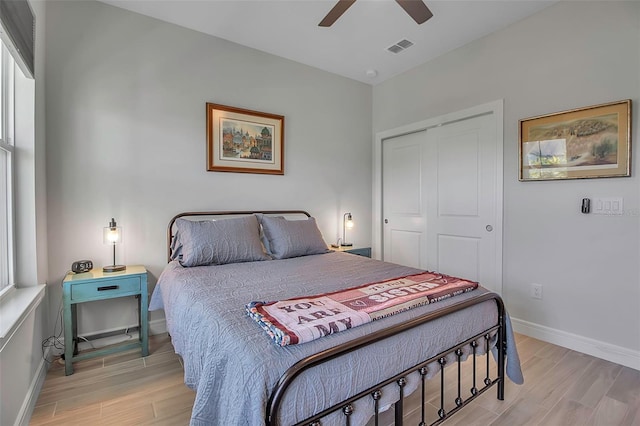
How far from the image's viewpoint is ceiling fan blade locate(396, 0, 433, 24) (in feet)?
6.57

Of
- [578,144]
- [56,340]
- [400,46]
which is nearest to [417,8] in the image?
[400,46]

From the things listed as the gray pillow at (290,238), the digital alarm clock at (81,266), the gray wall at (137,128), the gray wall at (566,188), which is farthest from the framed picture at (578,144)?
the digital alarm clock at (81,266)

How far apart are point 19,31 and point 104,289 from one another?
161cm

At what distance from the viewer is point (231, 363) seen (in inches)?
42.7

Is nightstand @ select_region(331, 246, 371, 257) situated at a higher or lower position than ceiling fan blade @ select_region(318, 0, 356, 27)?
lower

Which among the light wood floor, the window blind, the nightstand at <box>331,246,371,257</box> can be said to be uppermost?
the window blind

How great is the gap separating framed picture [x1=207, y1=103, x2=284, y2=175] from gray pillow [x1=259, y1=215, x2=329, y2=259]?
611mm

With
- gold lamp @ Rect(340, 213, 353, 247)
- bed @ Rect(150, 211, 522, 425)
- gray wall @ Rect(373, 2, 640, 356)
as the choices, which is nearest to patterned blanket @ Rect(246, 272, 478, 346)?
bed @ Rect(150, 211, 522, 425)

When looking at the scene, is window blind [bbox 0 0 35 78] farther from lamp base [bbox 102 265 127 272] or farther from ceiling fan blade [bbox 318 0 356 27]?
ceiling fan blade [bbox 318 0 356 27]

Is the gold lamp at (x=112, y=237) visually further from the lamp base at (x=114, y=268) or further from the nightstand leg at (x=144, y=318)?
the nightstand leg at (x=144, y=318)

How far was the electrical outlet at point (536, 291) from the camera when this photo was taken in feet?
8.76

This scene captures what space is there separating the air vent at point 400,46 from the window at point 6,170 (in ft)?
9.86

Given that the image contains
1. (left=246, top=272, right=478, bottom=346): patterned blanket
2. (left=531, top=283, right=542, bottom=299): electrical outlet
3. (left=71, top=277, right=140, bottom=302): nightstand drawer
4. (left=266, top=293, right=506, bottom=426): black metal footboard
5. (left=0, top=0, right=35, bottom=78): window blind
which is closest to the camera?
(left=266, top=293, right=506, bottom=426): black metal footboard

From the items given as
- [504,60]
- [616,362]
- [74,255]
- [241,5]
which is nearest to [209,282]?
[74,255]
